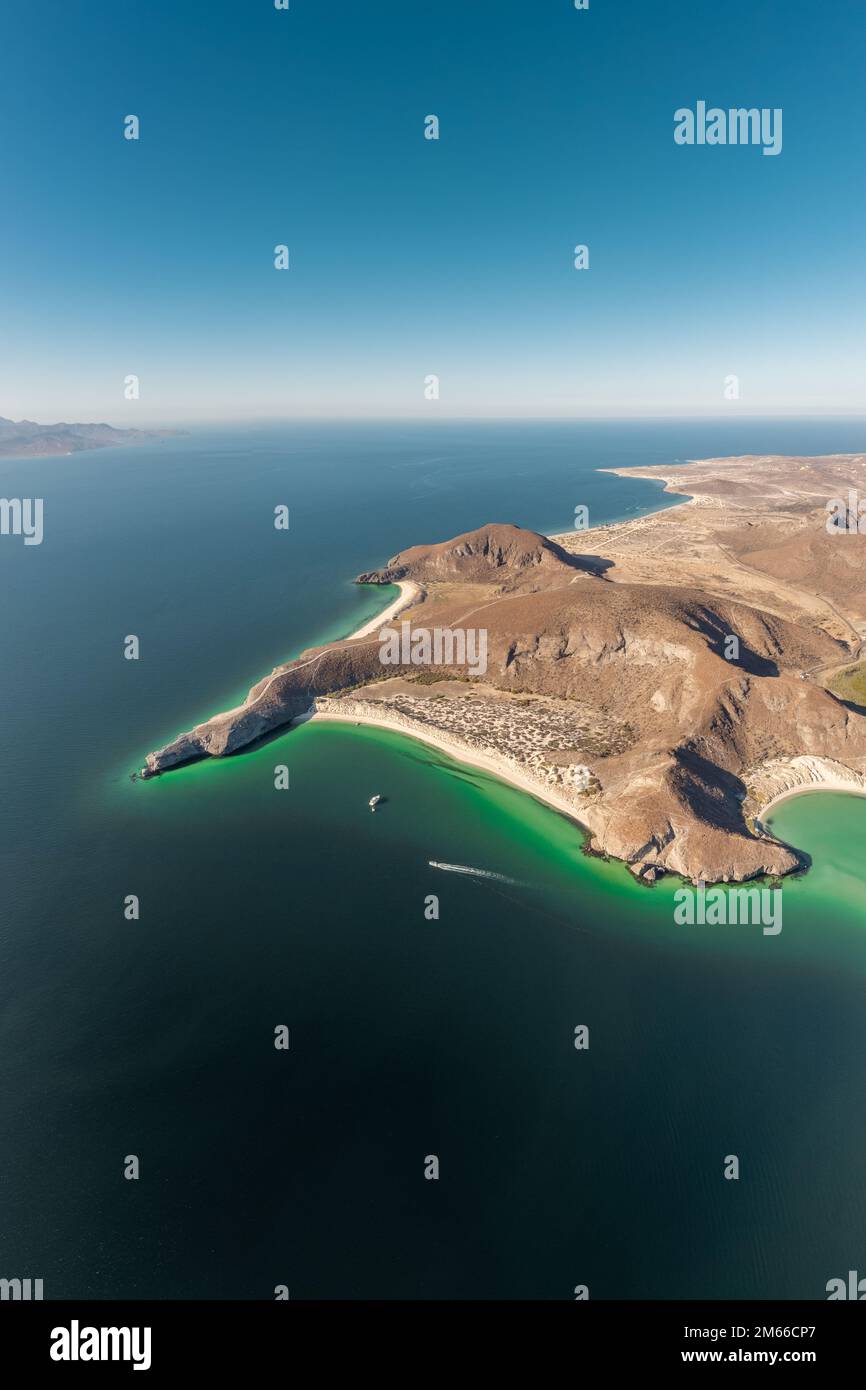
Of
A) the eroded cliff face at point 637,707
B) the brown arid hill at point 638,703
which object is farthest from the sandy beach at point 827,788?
the eroded cliff face at point 637,707

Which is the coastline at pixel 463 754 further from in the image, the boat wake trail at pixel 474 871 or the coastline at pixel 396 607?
the coastline at pixel 396 607

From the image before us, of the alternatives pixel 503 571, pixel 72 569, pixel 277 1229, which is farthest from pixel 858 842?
pixel 72 569

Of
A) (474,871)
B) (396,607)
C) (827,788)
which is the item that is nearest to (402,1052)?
(474,871)

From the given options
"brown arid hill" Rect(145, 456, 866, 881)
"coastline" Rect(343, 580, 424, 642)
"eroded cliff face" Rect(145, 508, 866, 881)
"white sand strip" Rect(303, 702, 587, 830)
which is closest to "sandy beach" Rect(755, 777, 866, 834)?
"brown arid hill" Rect(145, 456, 866, 881)

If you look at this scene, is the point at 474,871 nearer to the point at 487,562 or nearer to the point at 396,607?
the point at 396,607

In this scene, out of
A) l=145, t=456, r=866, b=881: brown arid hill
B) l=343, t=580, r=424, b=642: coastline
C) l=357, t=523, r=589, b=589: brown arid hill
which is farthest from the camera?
l=357, t=523, r=589, b=589: brown arid hill

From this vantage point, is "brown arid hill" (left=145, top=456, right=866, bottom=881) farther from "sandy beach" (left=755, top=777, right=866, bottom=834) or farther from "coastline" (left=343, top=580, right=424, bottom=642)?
"coastline" (left=343, top=580, right=424, bottom=642)
